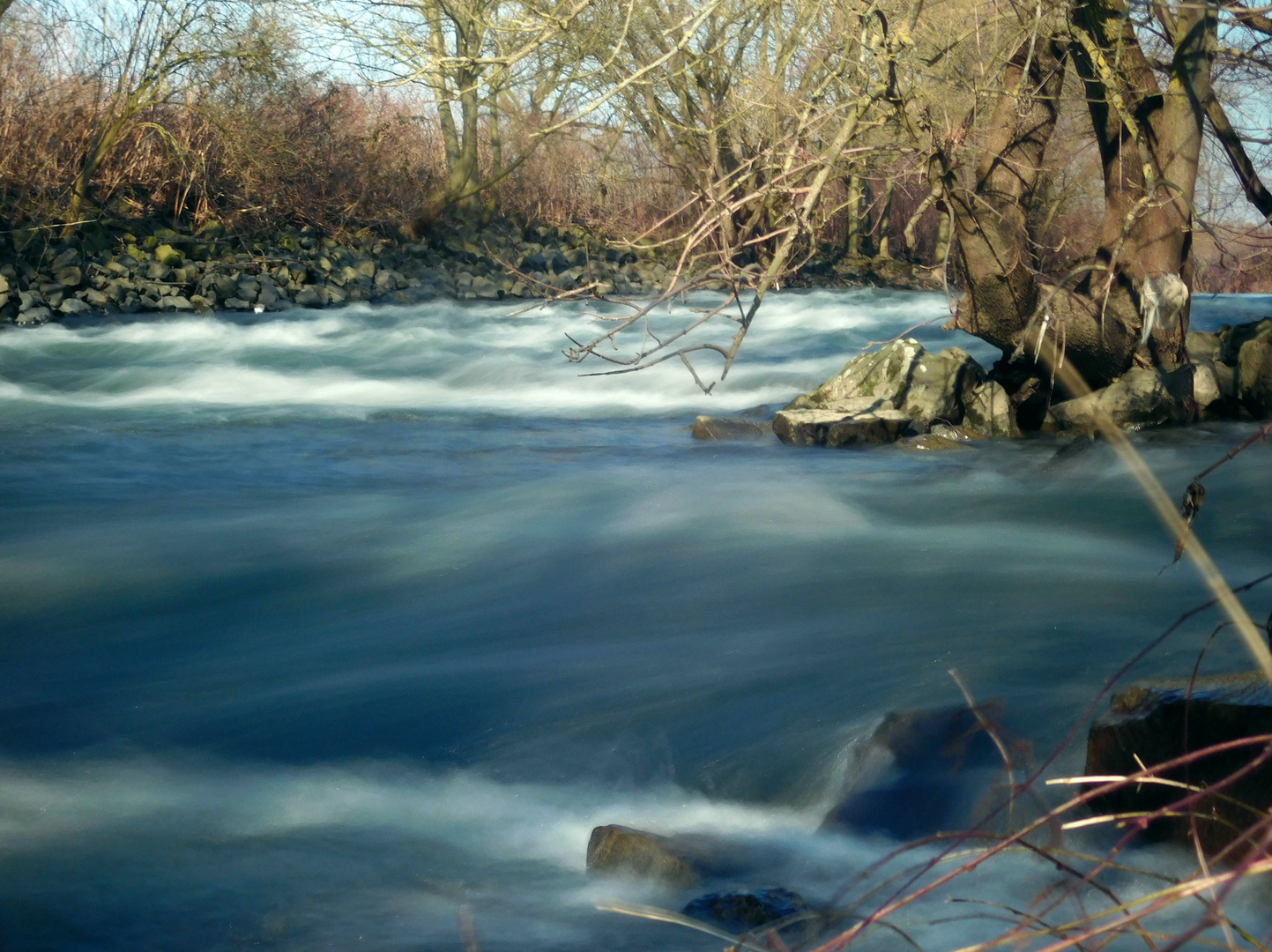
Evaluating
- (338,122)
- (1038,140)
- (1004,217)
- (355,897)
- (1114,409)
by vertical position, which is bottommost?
(355,897)

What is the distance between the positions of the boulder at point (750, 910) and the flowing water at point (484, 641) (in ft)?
0.22

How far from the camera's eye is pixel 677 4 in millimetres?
14086

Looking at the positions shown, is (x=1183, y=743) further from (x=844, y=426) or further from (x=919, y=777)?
(x=844, y=426)

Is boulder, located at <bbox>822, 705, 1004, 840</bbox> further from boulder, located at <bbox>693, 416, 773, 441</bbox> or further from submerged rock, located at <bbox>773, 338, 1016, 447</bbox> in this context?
boulder, located at <bbox>693, 416, 773, 441</bbox>

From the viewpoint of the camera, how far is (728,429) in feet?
27.3

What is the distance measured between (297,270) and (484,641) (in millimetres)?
11274

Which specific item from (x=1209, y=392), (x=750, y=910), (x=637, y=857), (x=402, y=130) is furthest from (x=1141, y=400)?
(x=402, y=130)

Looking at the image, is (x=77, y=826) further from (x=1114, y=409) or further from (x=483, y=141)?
(x=483, y=141)

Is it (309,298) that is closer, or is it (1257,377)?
(1257,377)

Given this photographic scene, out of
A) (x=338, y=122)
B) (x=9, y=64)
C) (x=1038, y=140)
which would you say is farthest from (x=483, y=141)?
(x=1038, y=140)

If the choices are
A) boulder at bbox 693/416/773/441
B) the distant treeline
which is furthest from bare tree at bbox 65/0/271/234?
boulder at bbox 693/416/773/441

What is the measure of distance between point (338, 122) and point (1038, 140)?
1301cm

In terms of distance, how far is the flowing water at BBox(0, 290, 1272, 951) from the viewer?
115 inches

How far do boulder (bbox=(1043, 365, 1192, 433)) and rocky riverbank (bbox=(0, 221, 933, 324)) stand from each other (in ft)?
16.6
